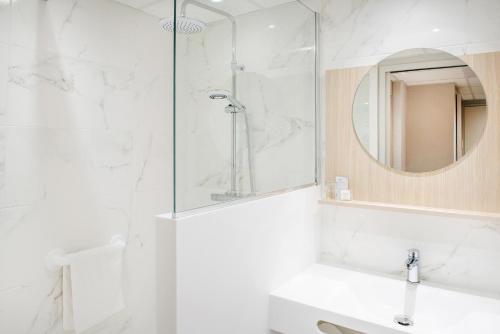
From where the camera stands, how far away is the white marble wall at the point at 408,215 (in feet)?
4.81

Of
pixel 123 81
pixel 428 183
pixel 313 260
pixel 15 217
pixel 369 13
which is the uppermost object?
pixel 369 13

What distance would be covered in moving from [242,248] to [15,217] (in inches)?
38.7

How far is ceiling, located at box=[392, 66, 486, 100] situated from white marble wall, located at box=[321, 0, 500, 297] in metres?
0.08

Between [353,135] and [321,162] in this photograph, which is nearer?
[353,135]

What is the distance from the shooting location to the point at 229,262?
1.20 meters

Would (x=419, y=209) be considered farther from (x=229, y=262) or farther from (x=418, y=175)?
(x=229, y=262)

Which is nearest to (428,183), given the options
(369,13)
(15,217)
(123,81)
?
(369,13)

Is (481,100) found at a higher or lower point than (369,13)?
lower

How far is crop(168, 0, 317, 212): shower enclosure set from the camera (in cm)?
104

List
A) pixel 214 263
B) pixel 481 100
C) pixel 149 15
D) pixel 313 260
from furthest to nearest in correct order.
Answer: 1. pixel 149 15
2. pixel 313 260
3. pixel 481 100
4. pixel 214 263

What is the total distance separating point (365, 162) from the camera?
1.71m

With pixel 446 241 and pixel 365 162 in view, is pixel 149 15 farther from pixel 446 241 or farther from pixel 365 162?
pixel 446 241

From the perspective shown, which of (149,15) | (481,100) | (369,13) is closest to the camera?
(481,100)

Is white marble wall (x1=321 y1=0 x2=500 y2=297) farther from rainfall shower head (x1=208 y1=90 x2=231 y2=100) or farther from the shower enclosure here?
rainfall shower head (x1=208 y1=90 x2=231 y2=100)
